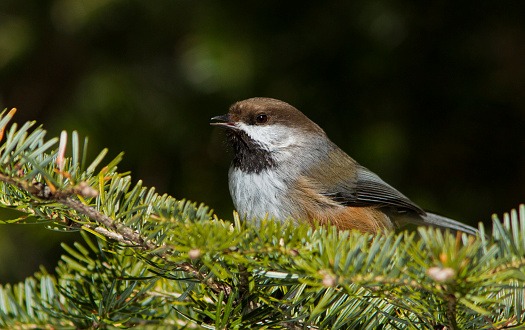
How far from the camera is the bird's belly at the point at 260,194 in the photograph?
2383 millimetres

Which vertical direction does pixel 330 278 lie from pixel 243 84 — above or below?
below

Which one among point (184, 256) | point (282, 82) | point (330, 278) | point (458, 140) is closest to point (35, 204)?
point (184, 256)

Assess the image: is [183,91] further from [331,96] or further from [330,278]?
[330,278]

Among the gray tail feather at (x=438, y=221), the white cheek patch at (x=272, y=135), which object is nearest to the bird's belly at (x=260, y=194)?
the white cheek patch at (x=272, y=135)

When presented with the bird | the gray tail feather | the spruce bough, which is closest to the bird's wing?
the bird

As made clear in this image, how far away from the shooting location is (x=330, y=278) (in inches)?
40.5

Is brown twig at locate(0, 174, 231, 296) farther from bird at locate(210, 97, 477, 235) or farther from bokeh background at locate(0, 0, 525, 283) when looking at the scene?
bokeh background at locate(0, 0, 525, 283)

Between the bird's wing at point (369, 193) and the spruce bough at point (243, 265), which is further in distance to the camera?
the bird's wing at point (369, 193)

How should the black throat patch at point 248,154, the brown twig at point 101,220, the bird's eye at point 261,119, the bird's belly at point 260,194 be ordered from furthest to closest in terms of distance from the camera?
the bird's eye at point 261,119 → the black throat patch at point 248,154 → the bird's belly at point 260,194 → the brown twig at point 101,220

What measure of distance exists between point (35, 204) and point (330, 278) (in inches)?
30.5

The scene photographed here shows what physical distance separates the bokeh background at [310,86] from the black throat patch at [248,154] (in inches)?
15.1

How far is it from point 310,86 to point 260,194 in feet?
3.23

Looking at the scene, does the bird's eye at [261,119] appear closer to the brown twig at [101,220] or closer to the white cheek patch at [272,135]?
the white cheek patch at [272,135]

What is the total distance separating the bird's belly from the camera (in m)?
2.38
